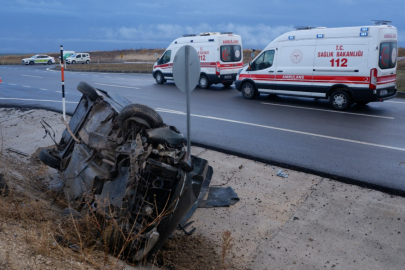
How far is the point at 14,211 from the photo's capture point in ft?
15.9

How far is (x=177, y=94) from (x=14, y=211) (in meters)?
12.9

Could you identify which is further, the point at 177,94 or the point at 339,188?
the point at 177,94

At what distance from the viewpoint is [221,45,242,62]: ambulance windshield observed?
19359 millimetres

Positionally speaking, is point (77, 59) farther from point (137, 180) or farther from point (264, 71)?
point (137, 180)

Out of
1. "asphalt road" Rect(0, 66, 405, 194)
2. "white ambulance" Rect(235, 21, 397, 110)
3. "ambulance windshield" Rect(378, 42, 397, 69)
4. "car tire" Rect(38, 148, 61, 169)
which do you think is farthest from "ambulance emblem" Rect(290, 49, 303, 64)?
"car tire" Rect(38, 148, 61, 169)

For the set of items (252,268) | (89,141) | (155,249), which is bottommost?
(252,268)

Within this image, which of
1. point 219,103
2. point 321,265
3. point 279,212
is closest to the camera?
point 321,265

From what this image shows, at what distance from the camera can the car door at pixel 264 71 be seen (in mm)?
15152

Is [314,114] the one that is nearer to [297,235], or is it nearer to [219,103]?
[219,103]

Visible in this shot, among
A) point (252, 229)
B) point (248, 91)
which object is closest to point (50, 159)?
point (252, 229)

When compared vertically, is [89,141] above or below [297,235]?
above

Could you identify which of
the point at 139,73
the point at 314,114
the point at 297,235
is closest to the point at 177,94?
the point at 314,114

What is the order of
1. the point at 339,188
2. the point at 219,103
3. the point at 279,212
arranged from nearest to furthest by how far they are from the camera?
1. the point at 279,212
2. the point at 339,188
3. the point at 219,103

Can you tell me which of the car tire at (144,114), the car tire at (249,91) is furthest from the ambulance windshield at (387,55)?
the car tire at (144,114)
